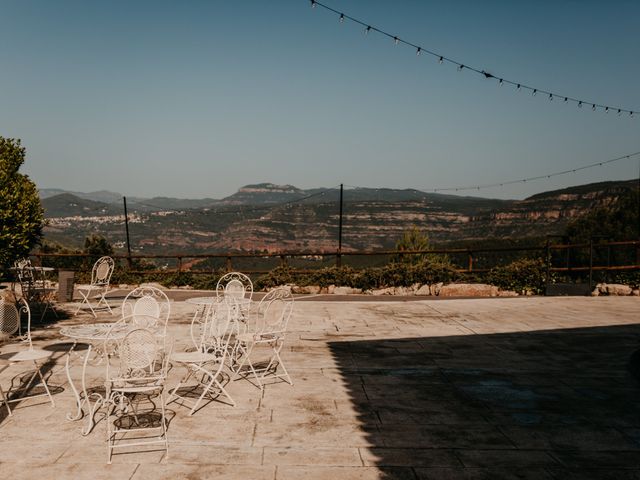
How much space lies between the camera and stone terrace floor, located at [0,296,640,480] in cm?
380

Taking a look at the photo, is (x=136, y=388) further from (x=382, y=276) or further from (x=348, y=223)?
(x=348, y=223)

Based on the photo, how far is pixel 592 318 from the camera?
10.6 m

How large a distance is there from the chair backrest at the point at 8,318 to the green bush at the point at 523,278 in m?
11.7

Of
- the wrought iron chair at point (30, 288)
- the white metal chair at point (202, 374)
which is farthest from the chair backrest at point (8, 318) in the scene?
the wrought iron chair at point (30, 288)

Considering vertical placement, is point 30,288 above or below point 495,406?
above

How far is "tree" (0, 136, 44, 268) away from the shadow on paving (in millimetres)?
4497

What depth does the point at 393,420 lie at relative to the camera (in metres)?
4.75

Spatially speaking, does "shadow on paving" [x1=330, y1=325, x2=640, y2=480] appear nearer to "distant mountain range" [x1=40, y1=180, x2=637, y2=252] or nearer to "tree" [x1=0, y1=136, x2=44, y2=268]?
"tree" [x1=0, y1=136, x2=44, y2=268]

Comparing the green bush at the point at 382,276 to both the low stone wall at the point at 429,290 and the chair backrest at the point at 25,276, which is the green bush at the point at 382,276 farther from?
the chair backrest at the point at 25,276

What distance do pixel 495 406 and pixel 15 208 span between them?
21.5ft

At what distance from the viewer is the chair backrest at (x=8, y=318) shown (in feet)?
17.3

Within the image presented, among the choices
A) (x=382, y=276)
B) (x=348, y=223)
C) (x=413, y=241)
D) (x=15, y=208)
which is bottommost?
(x=348, y=223)

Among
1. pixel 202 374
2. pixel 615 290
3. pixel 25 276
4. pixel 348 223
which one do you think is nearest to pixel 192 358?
pixel 202 374

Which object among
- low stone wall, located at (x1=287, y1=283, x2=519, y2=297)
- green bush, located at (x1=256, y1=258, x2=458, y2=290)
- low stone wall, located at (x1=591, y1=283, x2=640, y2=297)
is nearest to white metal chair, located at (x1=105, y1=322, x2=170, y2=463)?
low stone wall, located at (x1=287, y1=283, x2=519, y2=297)
